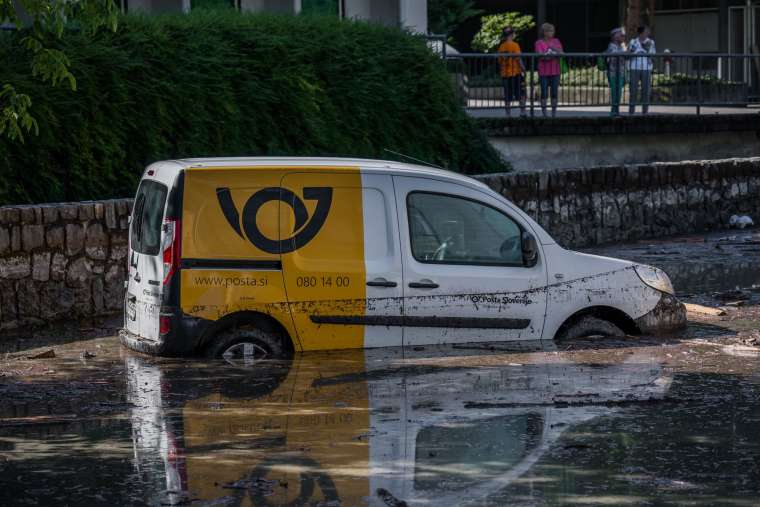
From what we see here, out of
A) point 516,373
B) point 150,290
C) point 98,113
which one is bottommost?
point 516,373

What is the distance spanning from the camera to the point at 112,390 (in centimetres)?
1005

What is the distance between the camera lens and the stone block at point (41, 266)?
43.6ft

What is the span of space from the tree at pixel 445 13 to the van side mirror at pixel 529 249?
2851 cm

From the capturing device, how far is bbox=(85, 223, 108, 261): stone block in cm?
1377

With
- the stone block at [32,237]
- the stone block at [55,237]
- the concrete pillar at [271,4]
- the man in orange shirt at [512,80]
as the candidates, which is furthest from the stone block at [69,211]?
the man in orange shirt at [512,80]

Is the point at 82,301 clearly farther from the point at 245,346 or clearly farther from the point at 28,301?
the point at 245,346

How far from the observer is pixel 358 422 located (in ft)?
28.9

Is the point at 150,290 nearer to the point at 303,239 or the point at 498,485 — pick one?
the point at 303,239

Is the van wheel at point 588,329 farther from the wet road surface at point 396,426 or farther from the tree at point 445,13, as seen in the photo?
the tree at point 445,13

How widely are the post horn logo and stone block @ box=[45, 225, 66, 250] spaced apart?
355 cm

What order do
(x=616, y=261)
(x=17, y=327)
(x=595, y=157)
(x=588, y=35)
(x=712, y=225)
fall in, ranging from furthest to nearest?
(x=588, y=35) < (x=595, y=157) < (x=712, y=225) < (x=17, y=327) < (x=616, y=261)

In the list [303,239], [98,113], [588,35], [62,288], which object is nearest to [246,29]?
[98,113]


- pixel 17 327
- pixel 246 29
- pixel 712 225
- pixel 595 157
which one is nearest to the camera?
pixel 17 327

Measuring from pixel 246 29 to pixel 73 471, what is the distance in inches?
450
